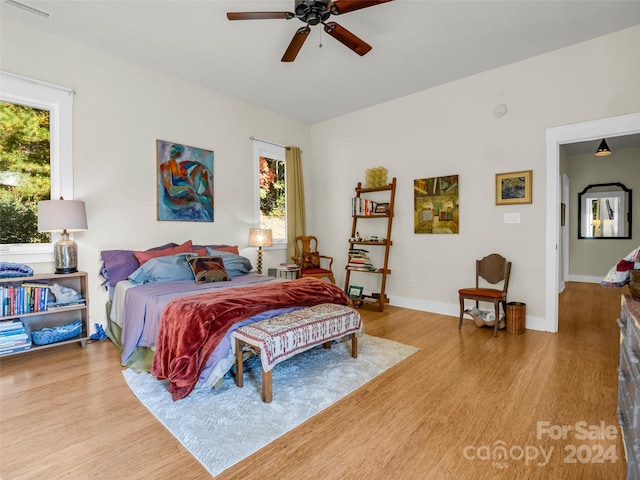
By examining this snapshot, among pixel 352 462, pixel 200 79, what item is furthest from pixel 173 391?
Result: pixel 200 79

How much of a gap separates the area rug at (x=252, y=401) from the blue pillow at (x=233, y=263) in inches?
51.6

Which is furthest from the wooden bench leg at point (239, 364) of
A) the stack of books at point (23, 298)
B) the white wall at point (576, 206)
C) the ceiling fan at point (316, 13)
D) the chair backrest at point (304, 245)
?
the white wall at point (576, 206)

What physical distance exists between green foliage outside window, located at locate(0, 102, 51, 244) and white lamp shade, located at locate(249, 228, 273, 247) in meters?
2.22

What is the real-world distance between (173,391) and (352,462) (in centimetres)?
127

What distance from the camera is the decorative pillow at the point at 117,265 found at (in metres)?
3.42

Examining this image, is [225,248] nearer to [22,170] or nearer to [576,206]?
[22,170]

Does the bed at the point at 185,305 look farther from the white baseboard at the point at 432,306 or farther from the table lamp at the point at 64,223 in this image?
the white baseboard at the point at 432,306

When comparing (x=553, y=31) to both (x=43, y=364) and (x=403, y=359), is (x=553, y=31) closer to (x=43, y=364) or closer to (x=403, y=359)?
(x=403, y=359)

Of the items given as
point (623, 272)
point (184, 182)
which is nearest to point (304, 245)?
point (184, 182)

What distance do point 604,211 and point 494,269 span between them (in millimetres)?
4382

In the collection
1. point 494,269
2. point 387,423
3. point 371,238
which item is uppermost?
point 371,238

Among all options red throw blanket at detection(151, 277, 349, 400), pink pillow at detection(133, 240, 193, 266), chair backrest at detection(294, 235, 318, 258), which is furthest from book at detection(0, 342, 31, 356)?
chair backrest at detection(294, 235, 318, 258)

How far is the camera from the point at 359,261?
4.92 m

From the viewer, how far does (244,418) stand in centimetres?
198
